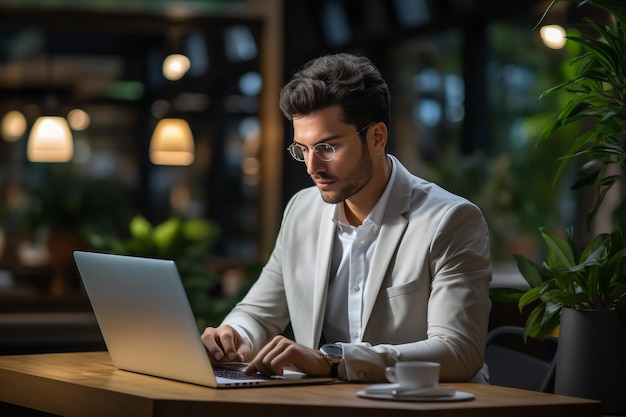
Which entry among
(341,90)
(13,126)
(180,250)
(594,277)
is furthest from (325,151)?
(13,126)

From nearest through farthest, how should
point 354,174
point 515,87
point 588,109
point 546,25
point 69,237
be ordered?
point 588,109, point 354,174, point 546,25, point 515,87, point 69,237

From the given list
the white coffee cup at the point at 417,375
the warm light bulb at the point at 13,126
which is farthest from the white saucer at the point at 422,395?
the warm light bulb at the point at 13,126

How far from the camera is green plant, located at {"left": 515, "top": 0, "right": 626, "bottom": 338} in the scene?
2787 mm

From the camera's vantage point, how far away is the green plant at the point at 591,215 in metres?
2.79

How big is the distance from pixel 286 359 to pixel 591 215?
886 mm

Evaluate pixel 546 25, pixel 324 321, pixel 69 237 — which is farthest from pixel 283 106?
pixel 69 237

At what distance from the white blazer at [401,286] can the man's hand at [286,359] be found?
60mm

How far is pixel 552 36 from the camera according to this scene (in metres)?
6.94

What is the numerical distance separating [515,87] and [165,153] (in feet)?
14.9

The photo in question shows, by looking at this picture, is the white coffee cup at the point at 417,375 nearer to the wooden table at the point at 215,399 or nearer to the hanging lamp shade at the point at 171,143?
the wooden table at the point at 215,399

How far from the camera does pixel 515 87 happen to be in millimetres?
7453

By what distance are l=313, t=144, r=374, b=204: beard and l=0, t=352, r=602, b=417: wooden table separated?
0.64m

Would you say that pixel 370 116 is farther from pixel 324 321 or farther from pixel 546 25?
pixel 546 25

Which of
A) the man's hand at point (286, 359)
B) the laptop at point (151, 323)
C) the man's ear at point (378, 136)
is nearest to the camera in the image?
the laptop at point (151, 323)
